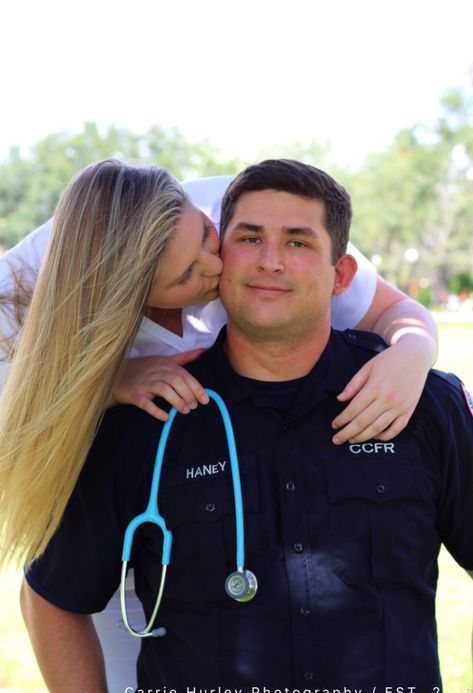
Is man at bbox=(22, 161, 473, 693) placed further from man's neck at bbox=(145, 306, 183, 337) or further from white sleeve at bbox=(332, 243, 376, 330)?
white sleeve at bbox=(332, 243, 376, 330)

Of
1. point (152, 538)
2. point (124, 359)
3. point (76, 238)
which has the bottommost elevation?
point (152, 538)

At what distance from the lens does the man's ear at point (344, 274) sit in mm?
2783

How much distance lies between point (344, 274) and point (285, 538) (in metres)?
0.93

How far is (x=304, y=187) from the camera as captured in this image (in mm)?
2625

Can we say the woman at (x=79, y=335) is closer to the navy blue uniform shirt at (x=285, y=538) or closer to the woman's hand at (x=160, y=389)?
the woman's hand at (x=160, y=389)

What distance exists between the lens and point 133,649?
305 centimetres

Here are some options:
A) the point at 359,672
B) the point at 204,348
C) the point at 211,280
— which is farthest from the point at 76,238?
the point at 359,672

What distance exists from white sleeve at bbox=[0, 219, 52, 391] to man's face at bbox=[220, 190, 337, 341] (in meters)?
0.65

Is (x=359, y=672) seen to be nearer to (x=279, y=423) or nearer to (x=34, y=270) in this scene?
(x=279, y=423)

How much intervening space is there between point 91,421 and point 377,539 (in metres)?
0.87

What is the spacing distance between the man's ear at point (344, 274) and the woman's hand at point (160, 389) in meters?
0.59

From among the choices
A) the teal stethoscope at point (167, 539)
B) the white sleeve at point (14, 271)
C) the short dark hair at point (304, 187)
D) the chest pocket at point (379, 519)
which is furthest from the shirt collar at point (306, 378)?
the white sleeve at point (14, 271)

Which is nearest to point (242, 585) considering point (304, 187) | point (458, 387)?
point (458, 387)

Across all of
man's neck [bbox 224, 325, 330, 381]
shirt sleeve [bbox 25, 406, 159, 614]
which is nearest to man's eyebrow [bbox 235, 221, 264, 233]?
man's neck [bbox 224, 325, 330, 381]
